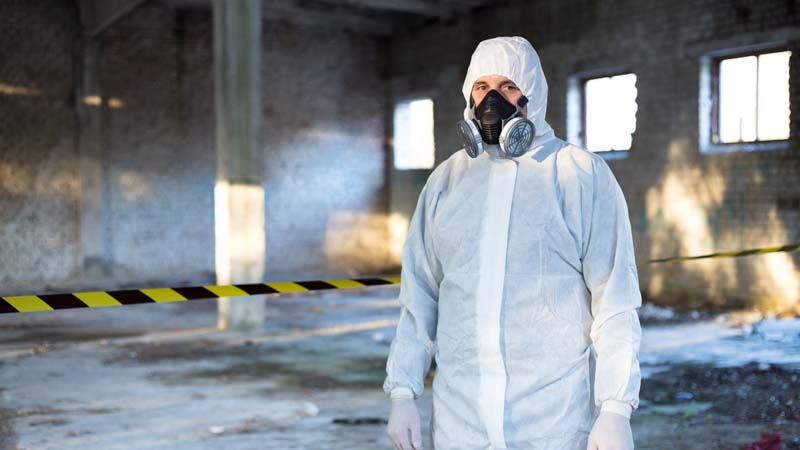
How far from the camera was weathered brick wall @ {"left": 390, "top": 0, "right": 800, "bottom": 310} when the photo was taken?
31.0 feet

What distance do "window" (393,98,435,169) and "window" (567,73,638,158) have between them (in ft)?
12.3

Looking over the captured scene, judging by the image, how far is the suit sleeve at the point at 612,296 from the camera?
1.72 metres

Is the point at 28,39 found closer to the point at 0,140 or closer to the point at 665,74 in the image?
the point at 0,140

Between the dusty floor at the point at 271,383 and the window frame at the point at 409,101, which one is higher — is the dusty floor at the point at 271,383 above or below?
below

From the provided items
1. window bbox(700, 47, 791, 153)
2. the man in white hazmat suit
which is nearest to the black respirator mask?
the man in white hazmat suit

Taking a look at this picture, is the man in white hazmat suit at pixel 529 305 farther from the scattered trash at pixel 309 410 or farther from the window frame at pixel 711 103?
the window frame at pixel 711 103

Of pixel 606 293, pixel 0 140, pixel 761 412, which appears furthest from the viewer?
pixel 0 140

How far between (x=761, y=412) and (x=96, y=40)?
10.9 metres

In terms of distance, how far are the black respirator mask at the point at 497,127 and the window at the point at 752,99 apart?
859 cm

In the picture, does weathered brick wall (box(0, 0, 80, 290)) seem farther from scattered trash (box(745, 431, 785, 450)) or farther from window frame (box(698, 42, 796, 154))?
scattered trash (box(745, 431, 785, 450))

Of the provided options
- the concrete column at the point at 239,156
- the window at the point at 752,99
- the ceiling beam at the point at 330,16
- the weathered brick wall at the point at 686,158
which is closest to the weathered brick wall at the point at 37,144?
the ceiling beam at the point at 330,16

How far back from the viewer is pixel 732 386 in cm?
605

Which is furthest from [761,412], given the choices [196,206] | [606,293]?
[196,206]

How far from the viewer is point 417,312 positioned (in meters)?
1.97
